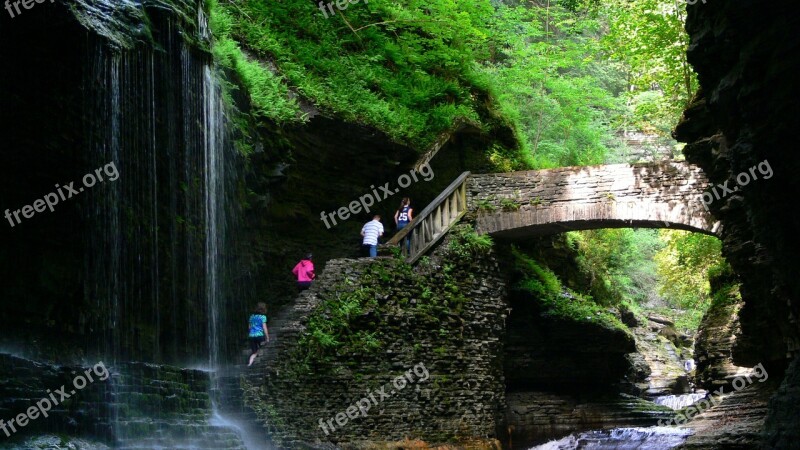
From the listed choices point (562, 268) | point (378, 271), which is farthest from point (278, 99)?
point (562, 268)

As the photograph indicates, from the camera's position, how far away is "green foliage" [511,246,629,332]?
17.7 meters

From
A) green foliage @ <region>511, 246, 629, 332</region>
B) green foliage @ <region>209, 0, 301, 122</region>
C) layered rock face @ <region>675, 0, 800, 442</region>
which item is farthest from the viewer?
green foliage @ <region>511, 246, 629, 332</region>

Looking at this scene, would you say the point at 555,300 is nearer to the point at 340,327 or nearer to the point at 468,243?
the point at 468,243

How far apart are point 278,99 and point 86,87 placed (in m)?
6.27

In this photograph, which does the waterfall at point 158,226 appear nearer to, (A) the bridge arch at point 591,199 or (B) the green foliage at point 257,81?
(B) the green foliage at point 257,81

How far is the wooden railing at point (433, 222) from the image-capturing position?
1580 centimetres

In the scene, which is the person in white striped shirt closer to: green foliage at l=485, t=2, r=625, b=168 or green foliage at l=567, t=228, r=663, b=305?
green foliage at l=485, t=2, r=625, b=168

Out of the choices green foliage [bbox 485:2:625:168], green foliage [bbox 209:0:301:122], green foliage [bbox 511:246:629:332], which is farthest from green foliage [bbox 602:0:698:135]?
green foliage [bbox 209:0:301:122]

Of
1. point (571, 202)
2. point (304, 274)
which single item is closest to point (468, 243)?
point (571, 202)

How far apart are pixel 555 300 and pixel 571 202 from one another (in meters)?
3.31

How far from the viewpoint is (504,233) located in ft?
53.6

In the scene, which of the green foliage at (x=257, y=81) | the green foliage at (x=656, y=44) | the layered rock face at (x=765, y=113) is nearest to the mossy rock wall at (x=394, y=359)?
the green foliage at (x=257, y=81)

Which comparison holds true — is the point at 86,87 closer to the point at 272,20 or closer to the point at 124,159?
the point at 124,159

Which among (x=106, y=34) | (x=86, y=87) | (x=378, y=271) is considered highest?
(x=106, y=34)
